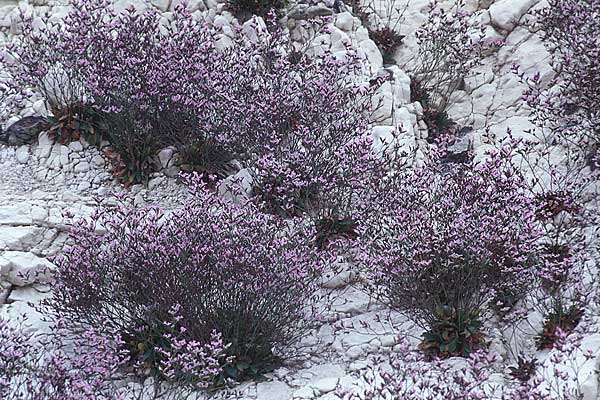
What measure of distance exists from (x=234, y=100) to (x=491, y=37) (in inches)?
158

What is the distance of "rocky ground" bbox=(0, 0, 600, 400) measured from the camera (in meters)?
6.30

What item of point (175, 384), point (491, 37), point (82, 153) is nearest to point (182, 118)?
point (82, 153)

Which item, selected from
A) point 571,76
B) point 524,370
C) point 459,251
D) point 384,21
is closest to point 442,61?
point 384,21

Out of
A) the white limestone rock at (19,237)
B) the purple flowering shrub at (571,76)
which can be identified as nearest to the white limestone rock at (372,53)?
the purple flowering shrub at (571,76)

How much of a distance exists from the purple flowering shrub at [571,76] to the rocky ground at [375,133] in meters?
0.28

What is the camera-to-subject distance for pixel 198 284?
6.07m

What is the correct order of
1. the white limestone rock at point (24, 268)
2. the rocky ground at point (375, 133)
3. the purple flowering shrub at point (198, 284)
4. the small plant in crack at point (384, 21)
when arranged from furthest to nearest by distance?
the small plant in crack at point (384, 21), the white limestone rock at point (24, 268), the rocky ground at point (375, 133), the purple flowering shrub at point (198, 284)

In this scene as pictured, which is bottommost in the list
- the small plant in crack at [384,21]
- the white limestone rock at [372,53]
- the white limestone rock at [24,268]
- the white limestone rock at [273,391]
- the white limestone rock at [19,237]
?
the white limestone rock at [24,268]

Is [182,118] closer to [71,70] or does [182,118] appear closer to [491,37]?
[71,70]

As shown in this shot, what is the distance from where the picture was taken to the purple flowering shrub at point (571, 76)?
7.80 m

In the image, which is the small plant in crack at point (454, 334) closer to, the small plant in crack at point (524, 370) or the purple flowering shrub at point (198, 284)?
the small plant in crack at point (524, 370)

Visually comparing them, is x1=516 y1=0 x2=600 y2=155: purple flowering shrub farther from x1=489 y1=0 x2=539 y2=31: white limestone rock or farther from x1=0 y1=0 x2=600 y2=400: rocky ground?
x1=489 y1=0 x2=539 y2=31: white limestone rock

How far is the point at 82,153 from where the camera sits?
8.48 meters

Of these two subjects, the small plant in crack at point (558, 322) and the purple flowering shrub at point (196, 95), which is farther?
the purple flowering shrub at point (196, 95)
